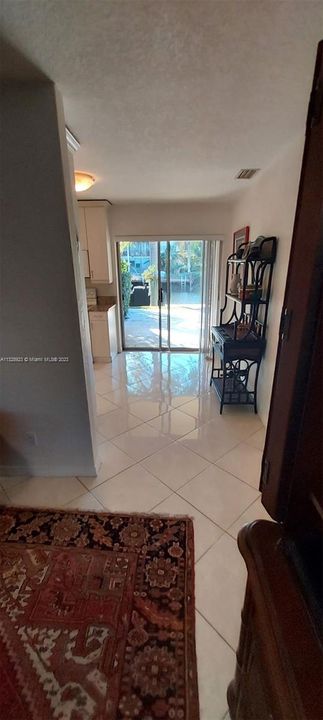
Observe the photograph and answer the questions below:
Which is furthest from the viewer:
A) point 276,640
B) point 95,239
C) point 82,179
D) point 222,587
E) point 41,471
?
point 95,239

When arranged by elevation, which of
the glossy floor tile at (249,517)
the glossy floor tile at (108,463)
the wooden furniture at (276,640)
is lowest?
the glossy floor tile at (249,517)

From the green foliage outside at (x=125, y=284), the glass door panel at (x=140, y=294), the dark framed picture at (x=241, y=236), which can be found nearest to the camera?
the dark framed picture at (x=241, y=236)

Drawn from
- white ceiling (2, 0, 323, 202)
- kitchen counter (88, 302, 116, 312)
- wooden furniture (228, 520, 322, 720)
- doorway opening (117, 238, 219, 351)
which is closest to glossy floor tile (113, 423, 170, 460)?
wooden furniture (228, 520, 322, 720)

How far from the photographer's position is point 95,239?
4.21 m

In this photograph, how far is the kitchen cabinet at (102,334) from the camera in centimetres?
434

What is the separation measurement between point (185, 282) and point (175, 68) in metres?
3.48

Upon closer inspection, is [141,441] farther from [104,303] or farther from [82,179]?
[104,303]

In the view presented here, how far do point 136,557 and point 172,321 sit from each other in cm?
416

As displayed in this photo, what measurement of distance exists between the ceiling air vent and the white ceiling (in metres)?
0.44

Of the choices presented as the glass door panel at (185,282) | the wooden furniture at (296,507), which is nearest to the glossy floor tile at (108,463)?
the wooden furniture at (296,507)

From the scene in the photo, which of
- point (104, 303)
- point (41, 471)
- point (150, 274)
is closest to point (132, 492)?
point (41, 471)

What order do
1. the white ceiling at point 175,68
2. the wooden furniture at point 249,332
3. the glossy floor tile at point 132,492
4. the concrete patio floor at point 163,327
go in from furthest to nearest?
the concrete patio floor at point 163,327 → the wooden furniture at point 249,332 → the glossy floor tile at point 132,492 → the white ceiling at point 175,68

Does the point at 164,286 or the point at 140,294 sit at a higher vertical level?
the point at 164,286

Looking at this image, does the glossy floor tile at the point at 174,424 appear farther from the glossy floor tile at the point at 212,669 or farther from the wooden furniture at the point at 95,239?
the wooden furniture at the point at 95,239
